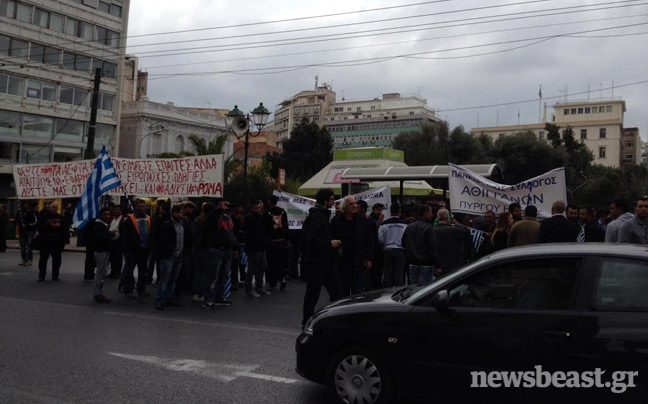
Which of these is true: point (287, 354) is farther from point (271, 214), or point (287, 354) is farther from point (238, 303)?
point (271, 214)

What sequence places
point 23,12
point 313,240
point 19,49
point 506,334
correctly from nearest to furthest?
point 506,334, point 313,240, point 19,49, point 23,12

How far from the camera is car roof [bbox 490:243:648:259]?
409 cm

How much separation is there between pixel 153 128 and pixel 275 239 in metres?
47.5

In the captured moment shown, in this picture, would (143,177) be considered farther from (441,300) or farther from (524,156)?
(524,156)

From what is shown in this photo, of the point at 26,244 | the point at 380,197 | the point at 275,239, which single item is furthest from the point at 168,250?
the point at 26,244

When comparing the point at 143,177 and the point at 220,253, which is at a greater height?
the point at 143,177

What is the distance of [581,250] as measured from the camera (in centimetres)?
421

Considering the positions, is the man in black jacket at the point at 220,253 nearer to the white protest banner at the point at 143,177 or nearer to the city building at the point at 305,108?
the white protest banner at the point at 143,177

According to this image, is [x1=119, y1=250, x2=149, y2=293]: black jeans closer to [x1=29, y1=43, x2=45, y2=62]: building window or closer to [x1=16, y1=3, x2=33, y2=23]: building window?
[x1=29, y1=43, x2=45, y2=62]: building window

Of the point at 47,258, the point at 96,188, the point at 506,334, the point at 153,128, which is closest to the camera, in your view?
the point at 506,334

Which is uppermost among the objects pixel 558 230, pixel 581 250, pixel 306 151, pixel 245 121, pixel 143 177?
pixel 306 151

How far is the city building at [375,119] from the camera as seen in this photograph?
112688mm

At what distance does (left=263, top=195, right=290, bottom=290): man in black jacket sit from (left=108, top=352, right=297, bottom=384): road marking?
4.94m

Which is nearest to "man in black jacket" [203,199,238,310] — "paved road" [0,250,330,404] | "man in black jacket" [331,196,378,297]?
"paved road" [0,250,330,404]
